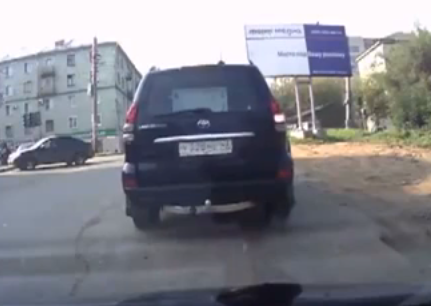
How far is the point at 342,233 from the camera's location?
298 inches

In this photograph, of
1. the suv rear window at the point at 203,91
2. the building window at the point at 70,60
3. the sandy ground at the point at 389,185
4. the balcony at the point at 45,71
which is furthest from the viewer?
the building window at the point at 70,60

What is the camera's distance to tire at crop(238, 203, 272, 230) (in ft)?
26.6

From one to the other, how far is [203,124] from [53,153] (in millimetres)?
24099

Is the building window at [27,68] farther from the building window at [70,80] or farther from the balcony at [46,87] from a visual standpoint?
the building window at [70,80]

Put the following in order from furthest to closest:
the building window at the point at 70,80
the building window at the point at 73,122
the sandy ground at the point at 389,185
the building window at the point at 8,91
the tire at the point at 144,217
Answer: the building window at the point at 73,122, the building window at the point at 70,80, the building window at the point at 8,91, the tire at the point at 144,217, the sandy ground at the point at 389,185

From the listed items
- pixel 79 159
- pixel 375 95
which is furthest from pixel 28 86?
pixel 375 95

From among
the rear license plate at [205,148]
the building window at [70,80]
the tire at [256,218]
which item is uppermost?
the building window at [70,80]

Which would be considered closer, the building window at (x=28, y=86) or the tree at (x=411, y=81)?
the tree at (x=411, y=81)

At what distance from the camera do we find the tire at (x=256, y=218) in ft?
26.6

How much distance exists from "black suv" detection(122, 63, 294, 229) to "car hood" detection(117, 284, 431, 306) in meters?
3.22

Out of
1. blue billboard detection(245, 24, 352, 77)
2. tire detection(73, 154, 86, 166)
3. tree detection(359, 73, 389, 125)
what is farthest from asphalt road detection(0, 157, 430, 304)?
tree detection(359, 73, 389, 125)

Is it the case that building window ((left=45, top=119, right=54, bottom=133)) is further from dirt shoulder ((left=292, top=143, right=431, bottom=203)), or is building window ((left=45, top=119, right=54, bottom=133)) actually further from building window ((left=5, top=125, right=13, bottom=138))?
dirt shoulder ((left=292, top=143, right=431, bottom=203))

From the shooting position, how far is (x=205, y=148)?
6977 mm

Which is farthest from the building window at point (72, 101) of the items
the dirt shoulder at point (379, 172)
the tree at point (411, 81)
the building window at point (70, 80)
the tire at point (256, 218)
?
the tire at point (256, 218)
